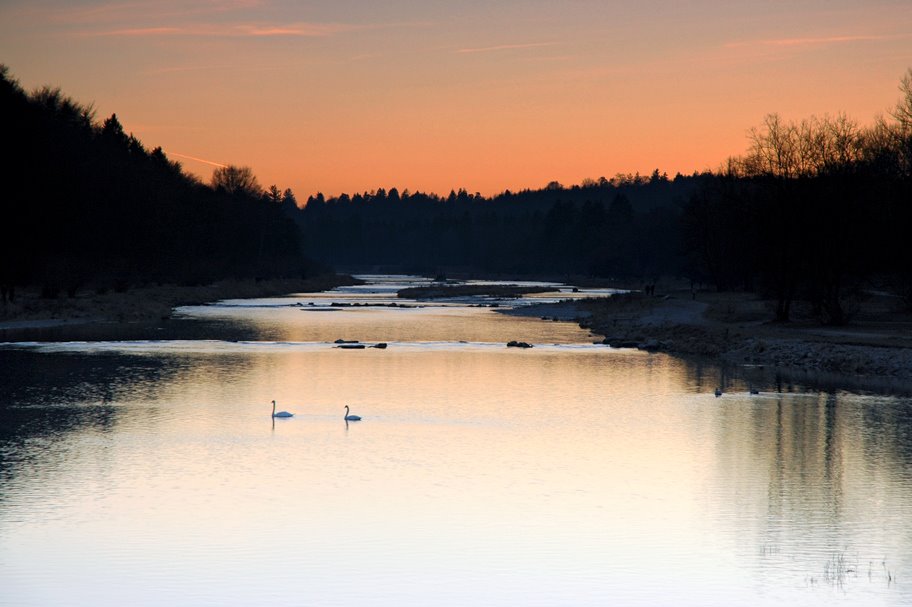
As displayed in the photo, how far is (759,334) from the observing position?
54156 mm

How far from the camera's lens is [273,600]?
46.4 ft

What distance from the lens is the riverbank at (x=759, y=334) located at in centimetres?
4394

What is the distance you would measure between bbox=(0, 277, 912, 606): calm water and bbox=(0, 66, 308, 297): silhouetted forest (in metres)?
33.6

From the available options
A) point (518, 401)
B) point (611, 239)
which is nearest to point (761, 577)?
point (518, 401)

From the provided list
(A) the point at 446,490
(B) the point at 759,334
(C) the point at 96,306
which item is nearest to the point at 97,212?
(C) the point at 96,306

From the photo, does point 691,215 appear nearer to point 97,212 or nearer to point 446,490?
point 97,212

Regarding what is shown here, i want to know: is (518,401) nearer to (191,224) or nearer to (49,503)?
(49,503)

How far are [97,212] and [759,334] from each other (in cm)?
5871

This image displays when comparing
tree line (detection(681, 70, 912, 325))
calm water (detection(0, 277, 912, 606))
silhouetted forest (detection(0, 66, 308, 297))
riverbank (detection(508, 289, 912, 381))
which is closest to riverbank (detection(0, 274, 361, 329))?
silhouetted forest (detection(0, 66, 308, 297))

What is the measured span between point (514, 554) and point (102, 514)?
7.53 m

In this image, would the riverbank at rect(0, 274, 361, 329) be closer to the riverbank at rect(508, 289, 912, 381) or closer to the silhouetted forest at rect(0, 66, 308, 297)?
the silhouetted forest at rect(0, 66, 308, 297)

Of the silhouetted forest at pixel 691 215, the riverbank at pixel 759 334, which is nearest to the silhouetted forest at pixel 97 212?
the silhouetted forest at pixel 691 215

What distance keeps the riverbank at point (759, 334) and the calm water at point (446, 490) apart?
166 inches

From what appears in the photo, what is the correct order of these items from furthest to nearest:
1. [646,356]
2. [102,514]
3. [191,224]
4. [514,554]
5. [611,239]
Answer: [611,239]
[191,224]
[646,356]
[102,514]
[514,554]
